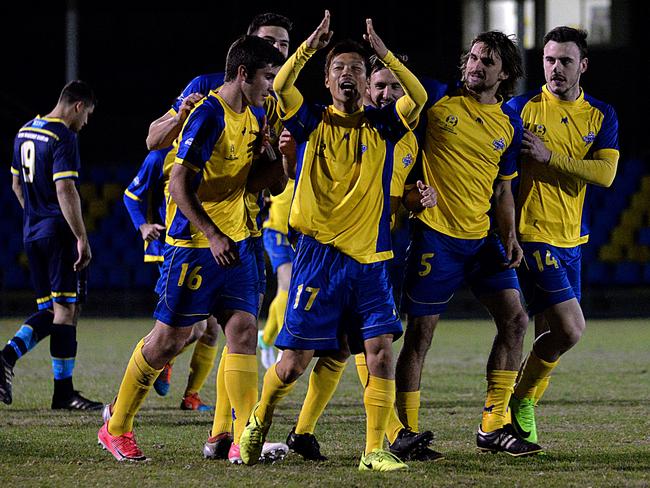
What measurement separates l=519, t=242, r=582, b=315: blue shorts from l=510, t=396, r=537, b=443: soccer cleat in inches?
19.1

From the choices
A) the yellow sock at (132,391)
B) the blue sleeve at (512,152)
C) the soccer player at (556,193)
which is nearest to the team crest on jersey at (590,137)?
the soccer player at (556,193)

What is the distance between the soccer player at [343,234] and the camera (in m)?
5.07

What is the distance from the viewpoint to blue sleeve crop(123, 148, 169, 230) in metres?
7.43

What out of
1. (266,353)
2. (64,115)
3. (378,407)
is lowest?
(266,353)

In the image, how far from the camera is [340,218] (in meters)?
5.11

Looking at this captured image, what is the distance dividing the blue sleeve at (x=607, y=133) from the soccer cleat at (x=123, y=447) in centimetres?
296

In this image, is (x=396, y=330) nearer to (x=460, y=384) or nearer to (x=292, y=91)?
(x=292, y=91)

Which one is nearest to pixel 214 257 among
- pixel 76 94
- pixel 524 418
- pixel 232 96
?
pixel 232 96

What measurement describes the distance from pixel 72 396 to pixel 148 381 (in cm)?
232

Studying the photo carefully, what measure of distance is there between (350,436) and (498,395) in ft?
2.89

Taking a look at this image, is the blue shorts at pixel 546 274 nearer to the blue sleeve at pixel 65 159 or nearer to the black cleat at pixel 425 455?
the black cleat at pixel 425 455

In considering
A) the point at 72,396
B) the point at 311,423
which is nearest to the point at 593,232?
the point at 72,396

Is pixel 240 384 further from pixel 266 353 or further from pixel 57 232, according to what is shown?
pixel 266 353

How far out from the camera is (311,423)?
5461 mm
